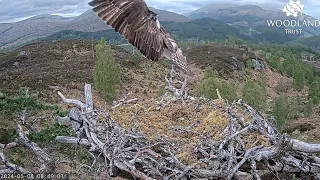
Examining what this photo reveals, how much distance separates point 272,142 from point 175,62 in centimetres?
170

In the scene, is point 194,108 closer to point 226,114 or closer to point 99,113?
point 226,114

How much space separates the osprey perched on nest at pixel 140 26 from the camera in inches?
165

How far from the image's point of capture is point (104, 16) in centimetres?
416

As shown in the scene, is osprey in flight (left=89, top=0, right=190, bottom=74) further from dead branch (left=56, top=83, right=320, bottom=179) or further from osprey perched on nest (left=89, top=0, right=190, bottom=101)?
dead branch (left=56, top=83, right=320, bottom=179)

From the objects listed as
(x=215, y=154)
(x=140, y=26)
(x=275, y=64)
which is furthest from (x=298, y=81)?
(x=140, y=26)

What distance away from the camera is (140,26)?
457cm

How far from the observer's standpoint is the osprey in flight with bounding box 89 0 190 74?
4191mm

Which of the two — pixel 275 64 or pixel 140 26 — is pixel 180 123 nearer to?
pixel 140 26

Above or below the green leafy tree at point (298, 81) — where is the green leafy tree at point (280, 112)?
above

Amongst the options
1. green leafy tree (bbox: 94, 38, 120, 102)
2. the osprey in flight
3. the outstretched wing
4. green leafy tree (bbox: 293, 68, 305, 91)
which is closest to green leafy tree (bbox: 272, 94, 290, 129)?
green leafy tree (bbox: 94, 38, 120, 102)

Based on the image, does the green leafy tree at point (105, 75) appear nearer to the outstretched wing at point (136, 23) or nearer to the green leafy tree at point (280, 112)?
the green leafy tree at point (280, 112)

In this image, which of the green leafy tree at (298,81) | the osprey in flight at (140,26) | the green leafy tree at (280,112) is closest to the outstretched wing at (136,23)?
the osprey in flight at (140,26)

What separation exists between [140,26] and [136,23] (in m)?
0.06

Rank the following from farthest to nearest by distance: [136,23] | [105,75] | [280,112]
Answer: [280,112] < [105,75] < [136,23]
